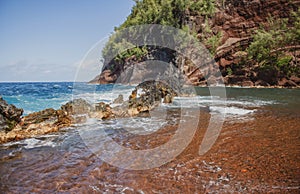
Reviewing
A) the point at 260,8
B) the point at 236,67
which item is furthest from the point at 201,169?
the point at 260,8

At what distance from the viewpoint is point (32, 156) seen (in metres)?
5.64

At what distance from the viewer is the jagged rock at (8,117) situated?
7931 millimetres

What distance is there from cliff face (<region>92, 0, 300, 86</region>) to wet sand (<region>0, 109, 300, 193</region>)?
3110 cm

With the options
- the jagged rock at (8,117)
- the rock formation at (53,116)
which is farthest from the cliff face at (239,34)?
the jagged rock at (8,117)

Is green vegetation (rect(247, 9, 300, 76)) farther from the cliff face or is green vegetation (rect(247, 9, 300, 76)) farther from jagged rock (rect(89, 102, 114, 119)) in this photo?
jagged rock (rect(89, 102, 114, 119))

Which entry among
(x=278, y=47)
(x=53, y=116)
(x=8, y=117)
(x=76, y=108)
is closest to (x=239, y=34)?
(x=278, y=47)

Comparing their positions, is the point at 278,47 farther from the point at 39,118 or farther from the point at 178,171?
the point at 178,171

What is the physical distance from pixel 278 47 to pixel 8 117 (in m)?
37.4

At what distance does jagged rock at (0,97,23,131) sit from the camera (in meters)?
7.93

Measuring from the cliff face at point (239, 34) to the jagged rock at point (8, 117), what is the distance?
29.9 metres

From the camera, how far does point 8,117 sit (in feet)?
27.5

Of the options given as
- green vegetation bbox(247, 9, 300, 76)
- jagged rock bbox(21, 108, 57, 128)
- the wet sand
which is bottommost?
the wet sand

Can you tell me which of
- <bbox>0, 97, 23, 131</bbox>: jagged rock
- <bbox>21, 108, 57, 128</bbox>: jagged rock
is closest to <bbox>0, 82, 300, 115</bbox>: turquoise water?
<bbox>21, 108, 57, 128</bbox>: jagged rock

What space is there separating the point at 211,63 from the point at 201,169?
4045 cm
